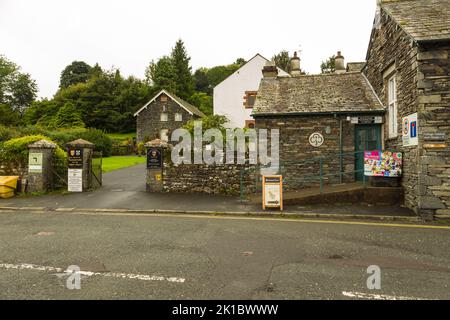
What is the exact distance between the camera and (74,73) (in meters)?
74.0

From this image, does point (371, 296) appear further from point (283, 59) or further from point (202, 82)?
point (202, 82)

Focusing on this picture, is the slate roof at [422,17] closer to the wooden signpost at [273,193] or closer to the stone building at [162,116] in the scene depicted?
the wooden signpost at [273,193]

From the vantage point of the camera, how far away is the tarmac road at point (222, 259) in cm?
365

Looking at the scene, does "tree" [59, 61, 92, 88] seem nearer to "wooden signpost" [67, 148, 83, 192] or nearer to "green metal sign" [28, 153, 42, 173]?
"green metal sign" [28, 153, 42, 173]

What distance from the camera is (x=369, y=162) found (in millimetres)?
9539

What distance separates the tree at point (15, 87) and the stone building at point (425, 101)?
71793mm

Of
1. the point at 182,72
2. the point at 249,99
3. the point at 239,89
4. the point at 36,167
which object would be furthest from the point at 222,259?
the point at 182,72

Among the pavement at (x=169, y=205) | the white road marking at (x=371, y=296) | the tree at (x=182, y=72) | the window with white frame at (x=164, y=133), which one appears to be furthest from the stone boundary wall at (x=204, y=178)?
the tree at (x=182, y=72)

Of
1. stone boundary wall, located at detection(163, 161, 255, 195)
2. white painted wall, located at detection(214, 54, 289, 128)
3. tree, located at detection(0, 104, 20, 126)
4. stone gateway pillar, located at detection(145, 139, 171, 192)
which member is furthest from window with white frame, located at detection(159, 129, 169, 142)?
stone boundary wall, located at detection(163, 161, 255, 195)

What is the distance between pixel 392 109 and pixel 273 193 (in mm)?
6342

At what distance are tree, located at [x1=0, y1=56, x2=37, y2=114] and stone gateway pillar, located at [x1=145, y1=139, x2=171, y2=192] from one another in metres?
63.6
